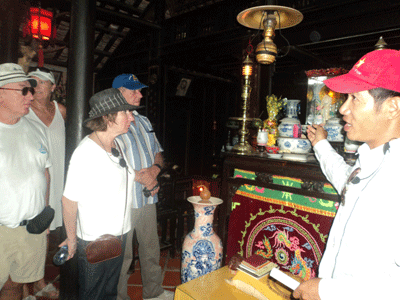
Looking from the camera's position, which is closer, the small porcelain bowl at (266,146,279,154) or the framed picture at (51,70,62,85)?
the small porcelain bowl at (266,146,279,154)

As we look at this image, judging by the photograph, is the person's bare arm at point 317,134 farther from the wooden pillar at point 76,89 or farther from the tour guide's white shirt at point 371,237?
the wooden pillar at point 76,89

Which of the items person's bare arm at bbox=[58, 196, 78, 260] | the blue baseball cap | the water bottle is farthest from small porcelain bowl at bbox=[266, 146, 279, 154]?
the water bottle

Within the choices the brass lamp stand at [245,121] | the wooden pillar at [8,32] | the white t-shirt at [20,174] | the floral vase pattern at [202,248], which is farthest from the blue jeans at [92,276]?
the wooden pillar at [8,32]

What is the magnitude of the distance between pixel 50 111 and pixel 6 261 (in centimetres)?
195

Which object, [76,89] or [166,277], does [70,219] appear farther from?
[166,277]

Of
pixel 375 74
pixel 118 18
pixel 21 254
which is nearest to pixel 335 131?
pixel 375 74

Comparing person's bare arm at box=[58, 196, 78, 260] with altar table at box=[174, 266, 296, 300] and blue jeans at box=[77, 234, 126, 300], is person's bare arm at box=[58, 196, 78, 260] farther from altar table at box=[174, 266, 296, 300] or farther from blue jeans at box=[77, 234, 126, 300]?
altar table at box=[174, 266, 296, 300]

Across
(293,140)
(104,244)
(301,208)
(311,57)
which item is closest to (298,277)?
(301,208)

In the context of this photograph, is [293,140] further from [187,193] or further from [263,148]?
[187,193]

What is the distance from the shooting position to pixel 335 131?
2.50 m

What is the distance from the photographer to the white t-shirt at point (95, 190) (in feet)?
7.06

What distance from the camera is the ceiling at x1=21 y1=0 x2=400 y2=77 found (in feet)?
12.8

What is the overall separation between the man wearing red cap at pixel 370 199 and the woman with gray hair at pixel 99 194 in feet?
4.92

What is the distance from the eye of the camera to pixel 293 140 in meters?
2.62
